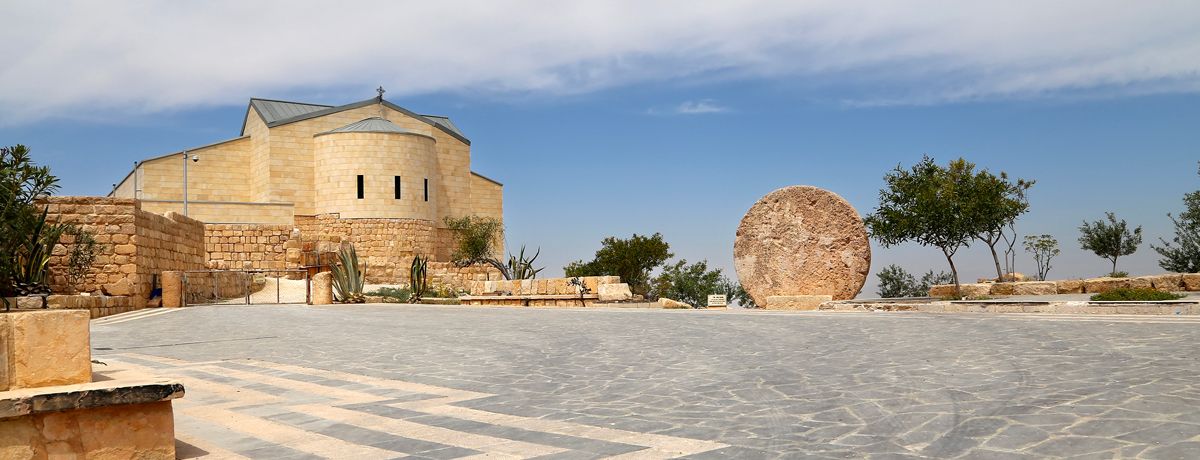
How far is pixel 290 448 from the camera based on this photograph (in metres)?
4.96

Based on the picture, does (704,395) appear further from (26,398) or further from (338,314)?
(338,314)

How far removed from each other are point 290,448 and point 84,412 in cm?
111

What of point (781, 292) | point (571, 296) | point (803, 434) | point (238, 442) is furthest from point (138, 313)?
point (803, 434)

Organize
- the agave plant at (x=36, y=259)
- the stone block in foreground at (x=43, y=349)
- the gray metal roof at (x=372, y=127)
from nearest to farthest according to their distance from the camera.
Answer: the stone block in foreground at (x=43, y=349) → the agave plant at (x=36, y=259) → the gray metal roof at (x=372, y=127)

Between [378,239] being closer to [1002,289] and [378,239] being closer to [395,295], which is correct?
[395,295]

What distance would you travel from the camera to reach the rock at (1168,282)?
65.0 ft

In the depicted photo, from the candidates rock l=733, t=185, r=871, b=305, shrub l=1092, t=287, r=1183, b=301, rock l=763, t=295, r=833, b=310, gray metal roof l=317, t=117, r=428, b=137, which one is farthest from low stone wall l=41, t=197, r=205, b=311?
gray metal roof l=317, t=117, r=428, b=137

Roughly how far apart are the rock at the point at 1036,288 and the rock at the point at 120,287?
22.4m

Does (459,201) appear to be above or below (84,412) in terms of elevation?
above

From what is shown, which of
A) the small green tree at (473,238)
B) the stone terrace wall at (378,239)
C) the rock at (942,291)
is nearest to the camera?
the rock at (942,291)

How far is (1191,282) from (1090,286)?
2046 millimetres

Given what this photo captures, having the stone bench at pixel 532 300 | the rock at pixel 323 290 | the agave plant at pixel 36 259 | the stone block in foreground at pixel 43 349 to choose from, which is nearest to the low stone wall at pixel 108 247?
the agave plant at pixel 36 259

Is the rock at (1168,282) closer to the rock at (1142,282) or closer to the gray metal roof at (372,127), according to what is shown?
the rock at (1142,282)

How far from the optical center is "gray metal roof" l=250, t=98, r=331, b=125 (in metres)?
47.8
